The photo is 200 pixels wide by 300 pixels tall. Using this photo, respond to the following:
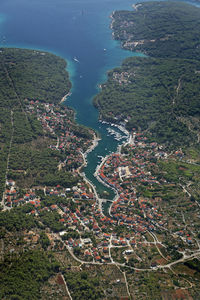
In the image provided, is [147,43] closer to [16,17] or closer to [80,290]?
[16,17]

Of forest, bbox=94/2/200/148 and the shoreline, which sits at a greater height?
forest, bbox=94/2/200/148

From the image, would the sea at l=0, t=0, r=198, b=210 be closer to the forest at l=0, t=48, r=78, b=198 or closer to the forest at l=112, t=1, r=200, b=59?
the forest at l=112, t=1, r=200, b=59

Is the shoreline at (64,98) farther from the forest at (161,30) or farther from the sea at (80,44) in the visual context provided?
the forest at (161,30)

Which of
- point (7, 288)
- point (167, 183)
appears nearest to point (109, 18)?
point (167, 183)

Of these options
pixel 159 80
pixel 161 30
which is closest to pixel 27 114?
pixel 159 80

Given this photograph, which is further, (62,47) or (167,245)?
(62,47)

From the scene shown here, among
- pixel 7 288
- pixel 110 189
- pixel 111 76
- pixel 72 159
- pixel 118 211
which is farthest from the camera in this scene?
pixel 111 76

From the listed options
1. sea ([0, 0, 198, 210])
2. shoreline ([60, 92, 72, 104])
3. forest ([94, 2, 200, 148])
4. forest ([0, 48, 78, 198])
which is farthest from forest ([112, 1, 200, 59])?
shoreline ([60, 92, 72, 104])

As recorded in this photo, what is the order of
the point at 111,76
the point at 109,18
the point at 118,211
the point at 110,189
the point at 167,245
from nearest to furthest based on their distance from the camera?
the point at 167,245 → the point at 118,211 → the point at 110,189 → the point at 111,76 → the point at 109,18
